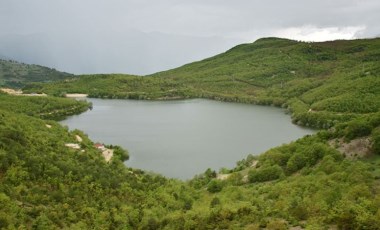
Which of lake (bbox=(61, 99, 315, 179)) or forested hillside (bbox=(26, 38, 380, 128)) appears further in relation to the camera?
forested hillside (bbox=(26, 38, 380, 128))

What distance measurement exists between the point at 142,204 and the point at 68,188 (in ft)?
18.5

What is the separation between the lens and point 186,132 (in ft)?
243

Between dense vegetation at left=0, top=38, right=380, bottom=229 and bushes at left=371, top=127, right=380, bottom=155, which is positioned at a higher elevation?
bushes at left=371, top=127, right=380, bottom=155

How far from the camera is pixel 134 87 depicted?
150000 millimetres

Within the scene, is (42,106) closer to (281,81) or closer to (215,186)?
(215,186)

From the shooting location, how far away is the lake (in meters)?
53.6

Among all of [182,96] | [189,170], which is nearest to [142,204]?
[189,170]

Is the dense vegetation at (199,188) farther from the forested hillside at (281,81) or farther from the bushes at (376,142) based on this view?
the forested hillside at (281,81)

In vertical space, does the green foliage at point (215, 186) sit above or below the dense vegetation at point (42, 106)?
below

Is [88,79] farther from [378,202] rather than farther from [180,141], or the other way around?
[378,202]

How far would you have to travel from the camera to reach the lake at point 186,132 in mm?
53559

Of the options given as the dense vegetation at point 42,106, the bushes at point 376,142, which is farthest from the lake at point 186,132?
the bushes at point 376,142

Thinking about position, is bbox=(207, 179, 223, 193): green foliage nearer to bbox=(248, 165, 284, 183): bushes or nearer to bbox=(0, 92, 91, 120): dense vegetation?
bbox=(248, 165, 284, 183): bushes

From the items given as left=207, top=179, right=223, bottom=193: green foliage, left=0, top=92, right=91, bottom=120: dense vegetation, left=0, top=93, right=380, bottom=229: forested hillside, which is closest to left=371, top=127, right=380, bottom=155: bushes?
left=0, top=93, right=380, bottom=229: forested hillside
